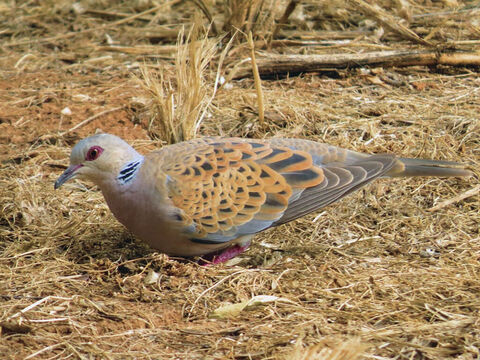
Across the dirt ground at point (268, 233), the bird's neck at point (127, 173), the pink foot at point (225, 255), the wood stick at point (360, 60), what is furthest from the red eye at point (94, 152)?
the wood stick at point (360, 60)

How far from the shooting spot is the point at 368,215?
16.0 feet

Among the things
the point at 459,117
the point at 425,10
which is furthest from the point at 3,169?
the point at 425,10

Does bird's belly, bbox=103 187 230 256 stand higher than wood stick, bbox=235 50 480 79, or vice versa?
wood stick, bbox=235 50 480 79

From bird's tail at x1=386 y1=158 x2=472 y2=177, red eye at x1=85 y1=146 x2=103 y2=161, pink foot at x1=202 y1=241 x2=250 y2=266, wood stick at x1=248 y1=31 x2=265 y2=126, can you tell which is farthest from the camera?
wood stick at x1=248 y1=31 x2=265 y2=126

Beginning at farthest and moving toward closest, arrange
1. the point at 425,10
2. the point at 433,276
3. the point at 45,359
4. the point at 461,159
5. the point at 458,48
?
the point at 425,10 → the point at 458,48 → the point at 461,159 → the point at 433,276 → the point at 45,359

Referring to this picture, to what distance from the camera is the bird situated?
13.5 ft

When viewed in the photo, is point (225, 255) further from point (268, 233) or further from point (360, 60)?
point (360, 60)

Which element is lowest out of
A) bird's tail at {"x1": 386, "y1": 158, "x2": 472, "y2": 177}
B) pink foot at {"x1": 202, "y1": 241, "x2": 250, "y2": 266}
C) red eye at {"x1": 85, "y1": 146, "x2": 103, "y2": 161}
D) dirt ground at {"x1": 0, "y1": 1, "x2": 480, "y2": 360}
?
pink foot at {"x1": 202, "y1": 241, "x2": 250, "y2": 266}

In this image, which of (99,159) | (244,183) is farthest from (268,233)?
(99,159)

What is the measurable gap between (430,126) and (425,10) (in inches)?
93.9

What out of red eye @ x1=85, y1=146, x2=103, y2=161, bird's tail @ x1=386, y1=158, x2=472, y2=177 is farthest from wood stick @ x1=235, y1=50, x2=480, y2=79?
red eye @ x1=85, y1=146, x2=103, y2=161

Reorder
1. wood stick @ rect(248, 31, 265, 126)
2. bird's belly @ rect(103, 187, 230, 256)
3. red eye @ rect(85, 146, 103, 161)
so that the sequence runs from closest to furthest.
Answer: bird's belly @ rect(103, 187, 230, 256), red eye @ rect(85, 146, 103, 161), wood stick @ rect(248, 31, 265, 126)

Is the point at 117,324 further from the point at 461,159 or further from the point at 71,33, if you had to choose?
the point at 71,33

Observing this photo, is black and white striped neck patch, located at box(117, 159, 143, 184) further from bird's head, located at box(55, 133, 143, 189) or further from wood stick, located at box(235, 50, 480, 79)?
wood stick, located at box(235, 50, 480, 79)
